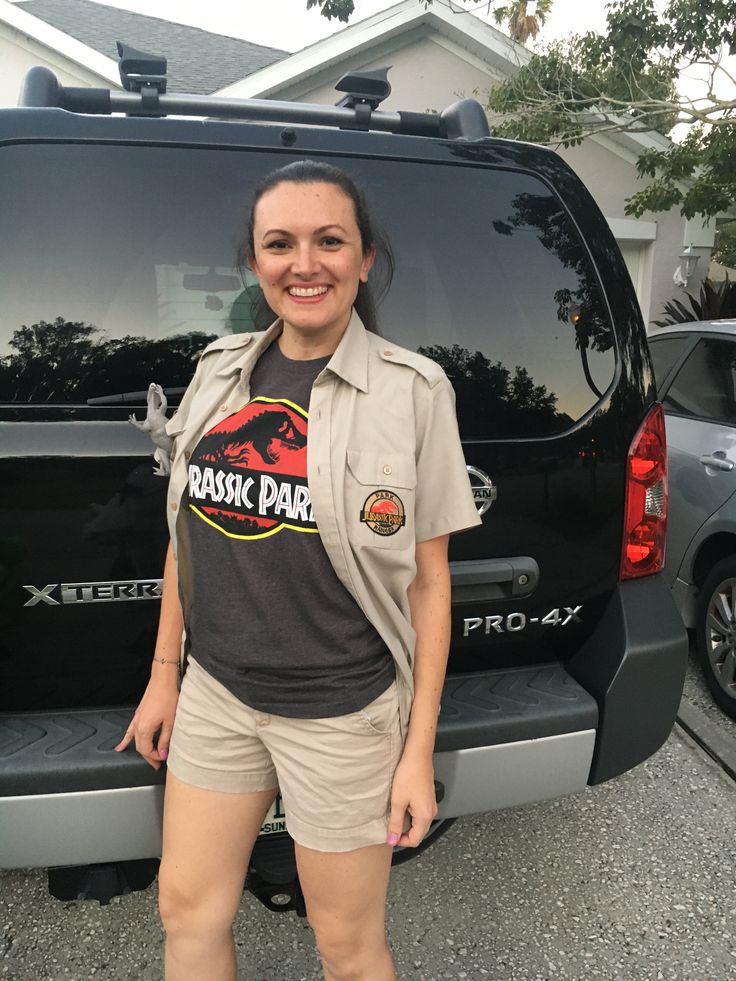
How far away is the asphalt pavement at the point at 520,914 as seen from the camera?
6.85ft

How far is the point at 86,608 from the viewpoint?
1711 mm

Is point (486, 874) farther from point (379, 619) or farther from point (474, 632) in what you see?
point (379, 619)

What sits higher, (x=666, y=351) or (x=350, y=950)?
(x=666, y=351)

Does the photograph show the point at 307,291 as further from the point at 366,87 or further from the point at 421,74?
the point at 421,74

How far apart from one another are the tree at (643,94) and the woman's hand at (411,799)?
28.1 ft

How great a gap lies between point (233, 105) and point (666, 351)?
10.5 ft

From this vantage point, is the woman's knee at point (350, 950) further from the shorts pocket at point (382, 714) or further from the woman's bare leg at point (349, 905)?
the shorts pocket at point (382, 714)

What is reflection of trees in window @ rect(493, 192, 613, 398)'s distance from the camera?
1.98 m

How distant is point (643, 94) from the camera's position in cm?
849

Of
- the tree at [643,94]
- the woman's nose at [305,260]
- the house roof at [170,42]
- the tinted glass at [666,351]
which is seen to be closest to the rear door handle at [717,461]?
the tinted glass at [666,351]

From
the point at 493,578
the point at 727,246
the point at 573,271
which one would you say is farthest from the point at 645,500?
the point at 727,246

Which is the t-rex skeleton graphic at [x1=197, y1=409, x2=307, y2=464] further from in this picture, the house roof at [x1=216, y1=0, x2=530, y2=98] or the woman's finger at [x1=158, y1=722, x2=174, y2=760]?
the house roof at [x1=216, y1=0, x2=530, y2=98]

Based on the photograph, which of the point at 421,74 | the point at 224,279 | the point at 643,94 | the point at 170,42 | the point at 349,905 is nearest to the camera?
the point at 349,905

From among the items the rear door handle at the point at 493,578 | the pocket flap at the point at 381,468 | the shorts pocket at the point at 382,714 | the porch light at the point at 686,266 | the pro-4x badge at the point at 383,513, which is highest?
the porch light at the point at 686,266
